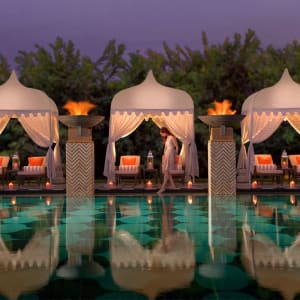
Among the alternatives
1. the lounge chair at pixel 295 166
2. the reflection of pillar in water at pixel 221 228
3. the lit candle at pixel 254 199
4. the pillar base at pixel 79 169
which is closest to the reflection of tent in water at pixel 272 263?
the reflection of pillar in water at pixel 221 228

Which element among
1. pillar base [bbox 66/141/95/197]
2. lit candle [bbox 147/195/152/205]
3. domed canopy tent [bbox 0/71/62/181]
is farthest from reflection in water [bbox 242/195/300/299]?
domed canopy tent [bbox 0/71/62/181]

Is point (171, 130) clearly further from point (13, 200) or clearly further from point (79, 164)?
point (13, 200)

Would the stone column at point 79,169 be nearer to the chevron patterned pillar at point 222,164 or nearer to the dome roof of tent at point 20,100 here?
the dome roof of tent at point 20,100

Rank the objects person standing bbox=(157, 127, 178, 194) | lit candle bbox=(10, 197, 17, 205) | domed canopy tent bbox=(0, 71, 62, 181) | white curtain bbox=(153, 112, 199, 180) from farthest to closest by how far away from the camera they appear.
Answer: domed canopy tent bbox=(0, 71, 62, 181) → white curtain bbox=(153, 112, 199, 180) → person standing bbox=(157, 127, 178, 194) → lit candle bbox=(10, 197, 17, 205)

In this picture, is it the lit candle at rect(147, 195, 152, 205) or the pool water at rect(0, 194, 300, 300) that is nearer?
the pool water at rect(0, 194, 300, 300)

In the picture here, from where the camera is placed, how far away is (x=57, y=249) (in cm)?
590

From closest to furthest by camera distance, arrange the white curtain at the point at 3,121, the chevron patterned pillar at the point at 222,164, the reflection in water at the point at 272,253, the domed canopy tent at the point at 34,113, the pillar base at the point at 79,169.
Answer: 1. the reflection in water at the point at 272,253
2. the chevron patterned pillar at the point at 222,164
3. the pillar base at the point at 79,169
4. the domed canopy tent at the point at 34,113
5. the white curtain at the point at 3,121

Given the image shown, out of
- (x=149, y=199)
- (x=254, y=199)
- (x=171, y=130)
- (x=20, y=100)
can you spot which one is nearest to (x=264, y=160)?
(x=171, y=130)

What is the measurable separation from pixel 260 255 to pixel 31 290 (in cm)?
231

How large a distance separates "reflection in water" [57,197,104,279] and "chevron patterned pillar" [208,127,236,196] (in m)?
2.86

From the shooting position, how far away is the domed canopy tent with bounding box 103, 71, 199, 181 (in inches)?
508

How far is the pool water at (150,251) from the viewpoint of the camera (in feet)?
14.2

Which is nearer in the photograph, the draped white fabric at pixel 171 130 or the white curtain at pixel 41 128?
the draped white fabric at pixel 171 130

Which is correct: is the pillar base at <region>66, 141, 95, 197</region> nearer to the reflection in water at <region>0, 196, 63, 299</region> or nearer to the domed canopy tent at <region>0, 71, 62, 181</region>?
the domed canopy tent at <region>0, 71, 62, 181</region>
